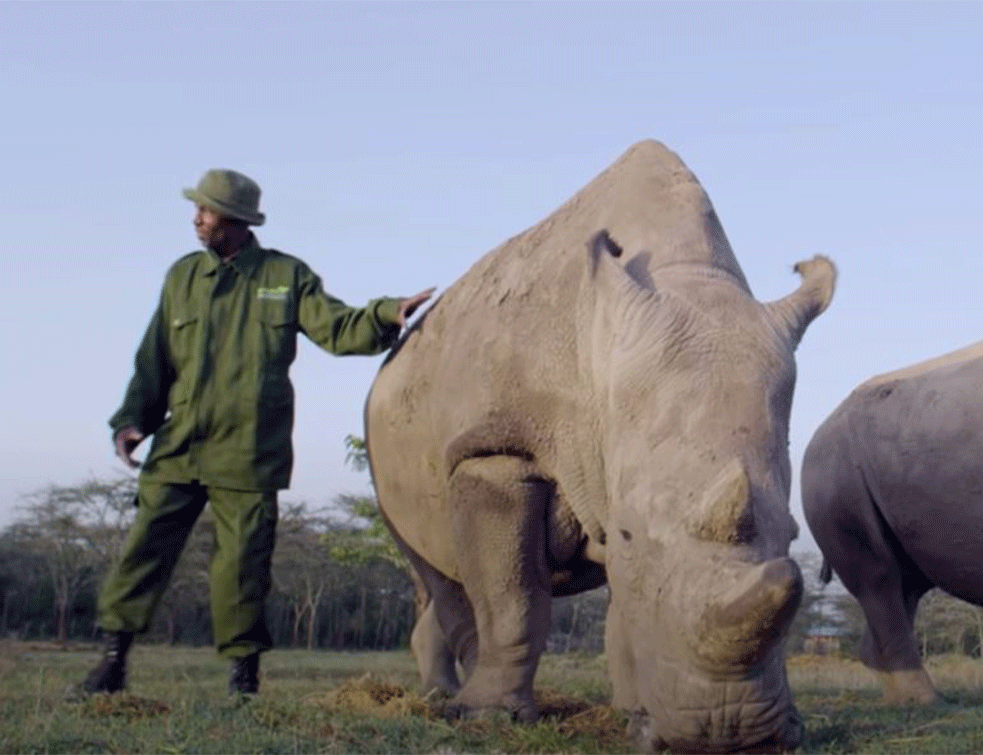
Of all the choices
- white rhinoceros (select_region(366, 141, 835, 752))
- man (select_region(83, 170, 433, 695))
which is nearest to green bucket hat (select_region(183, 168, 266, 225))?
man (select_region(83, 170, 433, 695))

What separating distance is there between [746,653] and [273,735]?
1528 millimetres

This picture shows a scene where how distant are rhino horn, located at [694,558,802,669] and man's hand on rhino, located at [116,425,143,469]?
3174mm

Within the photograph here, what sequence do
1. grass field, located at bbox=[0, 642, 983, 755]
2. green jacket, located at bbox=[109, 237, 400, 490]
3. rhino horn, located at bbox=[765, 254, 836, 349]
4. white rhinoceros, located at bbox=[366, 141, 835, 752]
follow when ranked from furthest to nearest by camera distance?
1. green jacket, located at bbox=[109, 237, 400, 490]
2. rhino horn, located at bbox=[765, 254, 836, 349]
3. grass field, located at bbox=[0, 642, 983, 755]
4. white rhinoceros, located at bbox=[366, 141, 835, 752]

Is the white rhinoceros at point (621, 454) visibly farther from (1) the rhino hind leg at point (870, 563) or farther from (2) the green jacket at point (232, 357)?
(1) the rhino hind leg at point (870, 563)

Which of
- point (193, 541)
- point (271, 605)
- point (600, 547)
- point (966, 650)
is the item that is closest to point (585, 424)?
point (600, 547)

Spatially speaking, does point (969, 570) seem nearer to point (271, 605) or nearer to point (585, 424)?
point (585, 424)

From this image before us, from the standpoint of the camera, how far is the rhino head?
4562mm

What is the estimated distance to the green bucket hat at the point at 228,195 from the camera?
6.93 metres

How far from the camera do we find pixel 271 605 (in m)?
41.8

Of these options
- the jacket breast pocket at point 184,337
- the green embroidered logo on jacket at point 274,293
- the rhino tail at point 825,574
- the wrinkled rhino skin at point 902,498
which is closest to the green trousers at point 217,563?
the jacket breast pocket at point 184,337

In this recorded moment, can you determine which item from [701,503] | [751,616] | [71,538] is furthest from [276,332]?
[71,538]

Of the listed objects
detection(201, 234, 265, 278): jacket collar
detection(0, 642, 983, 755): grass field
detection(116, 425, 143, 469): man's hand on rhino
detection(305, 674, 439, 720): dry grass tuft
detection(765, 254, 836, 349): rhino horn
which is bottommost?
detection(0, 642, 983, 755): grass field

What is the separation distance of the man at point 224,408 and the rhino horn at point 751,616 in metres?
2.59

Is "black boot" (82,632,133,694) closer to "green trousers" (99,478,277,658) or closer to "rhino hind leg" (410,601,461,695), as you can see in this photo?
"green trousers" (99,478,277,658)
